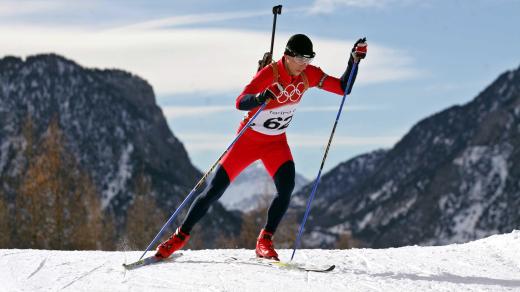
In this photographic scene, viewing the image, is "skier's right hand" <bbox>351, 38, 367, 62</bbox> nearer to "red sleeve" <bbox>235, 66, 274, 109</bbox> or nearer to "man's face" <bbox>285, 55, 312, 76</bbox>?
"man's face" <bbox>285, 55, 312, 76</bbox>

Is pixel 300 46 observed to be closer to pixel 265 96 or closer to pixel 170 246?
pixel 265 96

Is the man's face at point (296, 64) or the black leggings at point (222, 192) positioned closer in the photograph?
the man's face at point (296, 64)

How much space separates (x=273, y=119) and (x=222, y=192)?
1.02 meters

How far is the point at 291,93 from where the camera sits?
25.7ft

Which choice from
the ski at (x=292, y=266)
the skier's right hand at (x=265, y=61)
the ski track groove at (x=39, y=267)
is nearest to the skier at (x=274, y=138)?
the ski at (x=292, y=266)

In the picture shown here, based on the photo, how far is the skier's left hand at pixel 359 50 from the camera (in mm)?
7988

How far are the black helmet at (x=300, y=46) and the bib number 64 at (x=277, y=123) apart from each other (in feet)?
2.59

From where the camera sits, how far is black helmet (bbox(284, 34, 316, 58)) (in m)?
7.55

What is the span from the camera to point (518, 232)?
365 inches

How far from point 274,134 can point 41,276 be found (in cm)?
300

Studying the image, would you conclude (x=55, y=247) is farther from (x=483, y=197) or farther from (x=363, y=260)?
(x=483, y=197)

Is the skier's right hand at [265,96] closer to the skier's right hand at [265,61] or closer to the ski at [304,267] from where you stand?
the skier's right hand at [265,61]

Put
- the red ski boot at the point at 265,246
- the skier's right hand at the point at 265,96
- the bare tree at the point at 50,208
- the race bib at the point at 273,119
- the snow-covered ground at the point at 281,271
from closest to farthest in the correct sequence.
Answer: the snow-covered ground at the point at 281,271 → the skier's right hand at the point at 265,96 → the race bib at the point at 273,119 → the red ski boot at the point at 265,246 → the bare tree at the point at 50,208

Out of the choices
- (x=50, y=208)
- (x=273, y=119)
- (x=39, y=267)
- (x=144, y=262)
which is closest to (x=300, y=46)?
(x=273, y=119)
